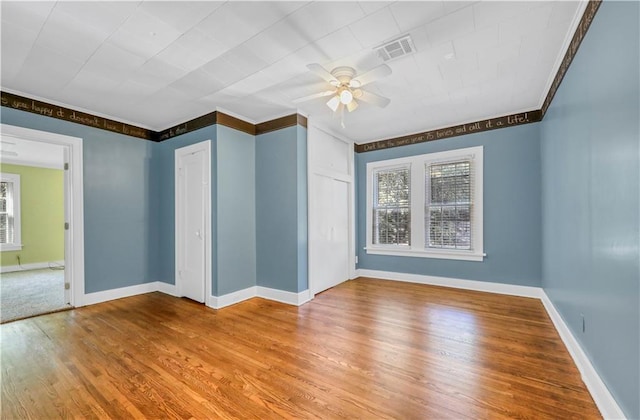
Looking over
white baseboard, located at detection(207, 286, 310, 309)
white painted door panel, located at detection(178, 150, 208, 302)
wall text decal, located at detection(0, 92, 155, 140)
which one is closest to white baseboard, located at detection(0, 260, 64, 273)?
wall text decal, located at detection(0, 92, 155, 140)

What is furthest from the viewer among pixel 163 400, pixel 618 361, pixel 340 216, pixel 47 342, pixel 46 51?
pixel 340 216

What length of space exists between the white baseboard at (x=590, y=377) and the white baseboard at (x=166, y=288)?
15.3ft

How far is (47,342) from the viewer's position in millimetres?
2701

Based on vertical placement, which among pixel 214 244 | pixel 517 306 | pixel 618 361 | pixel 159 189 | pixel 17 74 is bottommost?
pixel 517 306

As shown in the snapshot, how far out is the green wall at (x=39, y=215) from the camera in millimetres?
6441

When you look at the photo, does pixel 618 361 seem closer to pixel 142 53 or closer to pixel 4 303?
pixel 142 53

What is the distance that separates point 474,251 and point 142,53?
193 inches

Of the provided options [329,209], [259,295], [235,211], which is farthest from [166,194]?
[329,209]

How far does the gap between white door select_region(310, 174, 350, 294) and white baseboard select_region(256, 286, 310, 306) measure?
26cm

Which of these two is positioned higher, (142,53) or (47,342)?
(142,53)

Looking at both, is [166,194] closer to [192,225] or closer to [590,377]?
[192,225]

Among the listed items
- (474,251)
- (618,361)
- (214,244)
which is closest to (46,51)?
(214,244)

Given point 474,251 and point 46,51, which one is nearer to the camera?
point 46,51

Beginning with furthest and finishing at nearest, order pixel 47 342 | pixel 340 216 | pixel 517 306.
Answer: pixel 340 216 → pixel 517 306 → pixel 47 342
